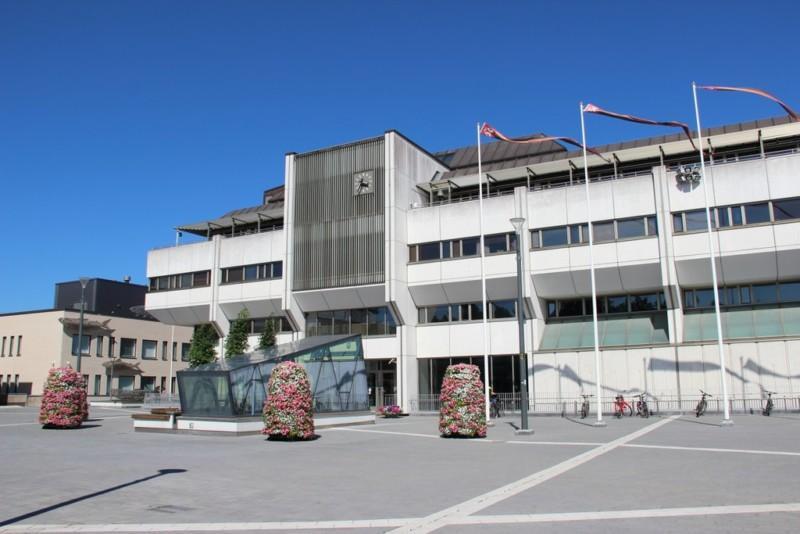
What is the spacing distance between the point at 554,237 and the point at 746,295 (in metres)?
10.5

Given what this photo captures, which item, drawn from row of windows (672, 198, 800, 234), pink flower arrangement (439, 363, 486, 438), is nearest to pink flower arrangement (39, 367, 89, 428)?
pink flower arrangement (439, 363, 486, 438)

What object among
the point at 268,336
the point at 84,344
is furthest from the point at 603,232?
the point at 84,344

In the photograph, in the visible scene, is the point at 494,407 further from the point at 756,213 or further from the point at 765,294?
the point at 756,213

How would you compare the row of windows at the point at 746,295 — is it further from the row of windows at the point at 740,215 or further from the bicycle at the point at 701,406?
the bicycle at the point at 701,406

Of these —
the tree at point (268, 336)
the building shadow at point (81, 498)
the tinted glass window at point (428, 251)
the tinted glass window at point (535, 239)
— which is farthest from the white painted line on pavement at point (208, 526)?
the tree at point (268, 336)

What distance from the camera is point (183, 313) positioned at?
52.1 m

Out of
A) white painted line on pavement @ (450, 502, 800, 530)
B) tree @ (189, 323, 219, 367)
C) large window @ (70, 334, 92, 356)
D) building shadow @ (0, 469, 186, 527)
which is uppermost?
large window @ (70, 334, 92, 356)

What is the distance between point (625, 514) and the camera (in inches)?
364

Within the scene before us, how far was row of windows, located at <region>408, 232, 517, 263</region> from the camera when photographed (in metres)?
39.9

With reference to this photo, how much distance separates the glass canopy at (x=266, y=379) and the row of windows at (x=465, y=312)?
33.3 ft

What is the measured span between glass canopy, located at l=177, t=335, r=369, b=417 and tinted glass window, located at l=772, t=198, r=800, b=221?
2167cm

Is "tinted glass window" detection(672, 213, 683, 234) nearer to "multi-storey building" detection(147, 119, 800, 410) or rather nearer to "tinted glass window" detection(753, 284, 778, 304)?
"multi-storey building" detection(147, 119, 800, 410)

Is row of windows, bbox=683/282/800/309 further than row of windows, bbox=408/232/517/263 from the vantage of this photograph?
No

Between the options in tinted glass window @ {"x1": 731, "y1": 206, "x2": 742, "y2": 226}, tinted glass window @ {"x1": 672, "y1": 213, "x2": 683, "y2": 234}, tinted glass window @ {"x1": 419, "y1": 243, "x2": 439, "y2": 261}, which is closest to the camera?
tinted glass window @ {"x1": 731, "y1": 206, "x2": 742, "y2": 226}
